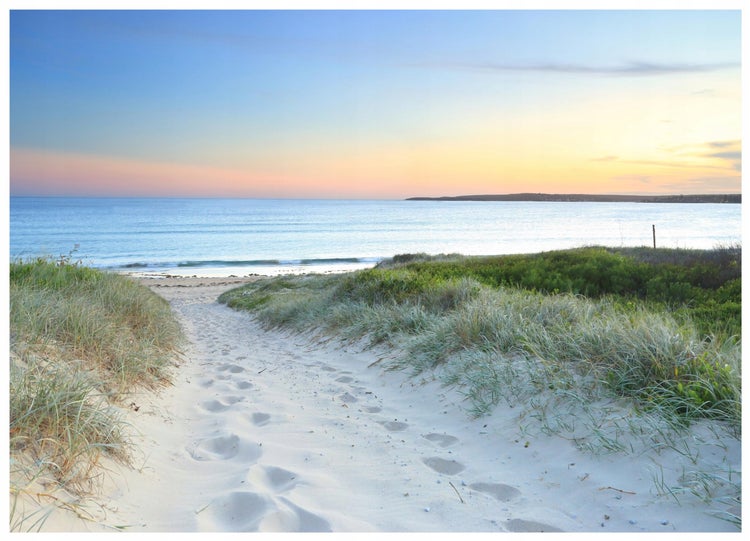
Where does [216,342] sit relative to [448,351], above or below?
below

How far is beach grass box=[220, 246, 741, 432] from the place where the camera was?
419 cm

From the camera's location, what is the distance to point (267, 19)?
14.0 feet

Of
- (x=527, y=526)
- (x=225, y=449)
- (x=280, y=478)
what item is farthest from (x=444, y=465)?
(x=225, y=449)

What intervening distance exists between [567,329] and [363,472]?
3376 millimetres

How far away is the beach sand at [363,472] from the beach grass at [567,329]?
0.47 m

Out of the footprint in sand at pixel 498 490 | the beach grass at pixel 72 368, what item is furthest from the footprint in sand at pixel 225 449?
the footprint in sand at pixel 498 490

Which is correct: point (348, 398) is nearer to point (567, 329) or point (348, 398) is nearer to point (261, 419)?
point (261, 419)

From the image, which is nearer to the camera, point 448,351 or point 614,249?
point 448,351

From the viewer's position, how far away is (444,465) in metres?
3.79

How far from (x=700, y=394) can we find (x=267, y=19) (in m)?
4.63

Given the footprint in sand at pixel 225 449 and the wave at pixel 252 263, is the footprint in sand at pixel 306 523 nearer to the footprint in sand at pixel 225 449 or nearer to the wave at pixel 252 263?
the footprint in sand at pixel 225 449

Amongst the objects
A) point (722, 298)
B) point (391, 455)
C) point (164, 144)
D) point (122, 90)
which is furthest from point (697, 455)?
point (164, 144)
